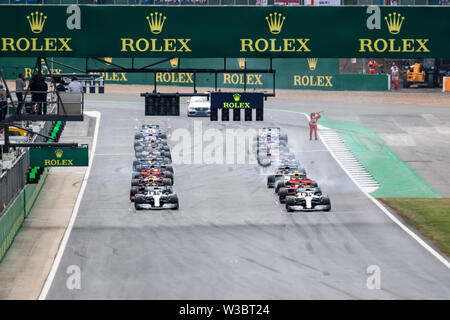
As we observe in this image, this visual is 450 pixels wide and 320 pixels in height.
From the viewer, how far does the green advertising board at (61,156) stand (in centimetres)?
3178

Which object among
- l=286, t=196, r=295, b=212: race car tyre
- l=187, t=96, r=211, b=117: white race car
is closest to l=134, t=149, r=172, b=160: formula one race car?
l=286, t=196, r=295, b=212: race car tyre

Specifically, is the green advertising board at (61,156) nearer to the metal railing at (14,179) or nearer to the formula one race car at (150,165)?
the metal railing at (14,179)

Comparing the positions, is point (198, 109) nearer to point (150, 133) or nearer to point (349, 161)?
point (150, 133)

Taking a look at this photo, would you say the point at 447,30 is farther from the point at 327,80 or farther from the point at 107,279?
the point at 327,80

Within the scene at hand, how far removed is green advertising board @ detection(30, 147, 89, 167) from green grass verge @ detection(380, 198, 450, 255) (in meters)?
13.1

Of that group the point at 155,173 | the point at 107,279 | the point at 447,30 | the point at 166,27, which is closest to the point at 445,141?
the point at 155,173

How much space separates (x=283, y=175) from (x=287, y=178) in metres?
0.86

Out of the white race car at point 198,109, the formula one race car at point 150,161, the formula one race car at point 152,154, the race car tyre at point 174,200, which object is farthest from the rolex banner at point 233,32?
the white race car at point 198,109

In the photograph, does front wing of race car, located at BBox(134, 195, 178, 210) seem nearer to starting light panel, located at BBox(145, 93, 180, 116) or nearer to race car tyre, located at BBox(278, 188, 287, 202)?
race car tyre, located at BBox(278, 188, 287, 202)

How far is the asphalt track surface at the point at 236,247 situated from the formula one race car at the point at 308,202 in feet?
1.04

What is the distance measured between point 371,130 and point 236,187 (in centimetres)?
1892

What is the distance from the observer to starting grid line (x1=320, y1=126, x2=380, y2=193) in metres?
44.0

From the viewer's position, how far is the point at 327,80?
71.1 meters

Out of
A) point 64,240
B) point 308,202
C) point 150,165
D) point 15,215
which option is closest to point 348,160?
point 150,165
